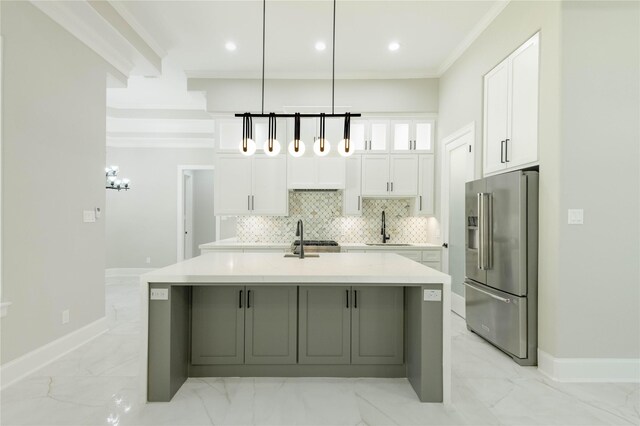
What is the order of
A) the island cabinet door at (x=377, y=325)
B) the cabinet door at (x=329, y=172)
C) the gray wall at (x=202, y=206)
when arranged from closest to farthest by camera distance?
the island cabinet door at (x=377, y=325), the cabinet door at (x=329, y=172), the gray wall at (x=202, y=206)

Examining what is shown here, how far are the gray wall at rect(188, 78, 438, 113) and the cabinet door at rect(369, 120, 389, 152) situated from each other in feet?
0.68

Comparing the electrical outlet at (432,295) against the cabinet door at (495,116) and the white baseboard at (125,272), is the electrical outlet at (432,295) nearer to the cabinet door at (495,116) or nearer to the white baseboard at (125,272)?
the cabinet door at (495,116)

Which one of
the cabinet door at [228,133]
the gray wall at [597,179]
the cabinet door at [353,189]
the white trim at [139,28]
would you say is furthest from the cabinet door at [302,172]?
the gray wall at [597,179]

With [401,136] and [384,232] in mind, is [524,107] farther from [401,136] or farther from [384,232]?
[384,232]

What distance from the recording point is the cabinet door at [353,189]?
5.25 m

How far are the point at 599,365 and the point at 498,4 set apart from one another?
3379 millimetres

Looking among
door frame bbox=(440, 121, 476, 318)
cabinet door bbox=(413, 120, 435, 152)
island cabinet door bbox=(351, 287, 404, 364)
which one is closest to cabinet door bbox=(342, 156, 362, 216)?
cabinet door bbox=(413, 120, 435, 152)

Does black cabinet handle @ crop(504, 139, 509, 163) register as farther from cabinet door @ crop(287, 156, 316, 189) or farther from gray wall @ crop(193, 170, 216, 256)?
gray wall @ crop(193, 170, 216, 256)

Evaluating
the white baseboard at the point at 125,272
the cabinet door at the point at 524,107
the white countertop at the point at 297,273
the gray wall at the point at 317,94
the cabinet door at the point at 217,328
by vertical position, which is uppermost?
the gray wall at the point at 317,94

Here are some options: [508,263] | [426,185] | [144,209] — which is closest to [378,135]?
[426,185]

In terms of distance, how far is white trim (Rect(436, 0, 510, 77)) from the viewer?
349 centimetres

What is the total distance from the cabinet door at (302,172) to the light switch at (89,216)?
2496mm

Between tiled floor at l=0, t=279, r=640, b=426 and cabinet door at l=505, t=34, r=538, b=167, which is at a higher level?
cabinet door at l=505, t=34, r=538, b=167

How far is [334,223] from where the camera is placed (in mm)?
5586
